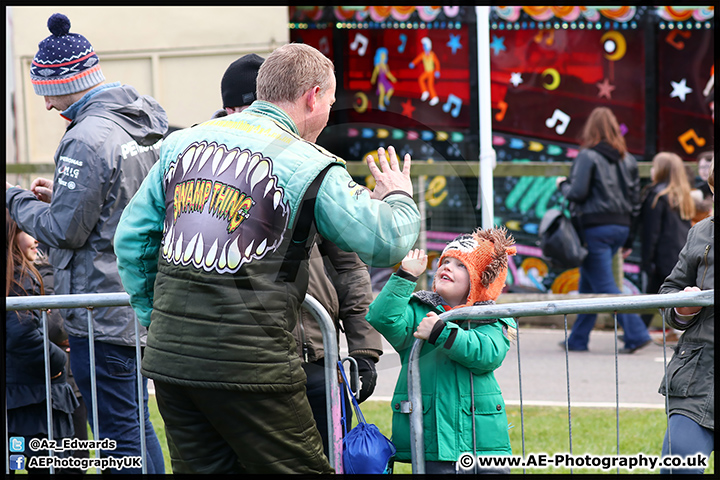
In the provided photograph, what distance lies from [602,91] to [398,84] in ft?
8.35

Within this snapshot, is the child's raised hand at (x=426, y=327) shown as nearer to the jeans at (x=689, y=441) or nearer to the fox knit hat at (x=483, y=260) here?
the fox knit hat at (x=483, y=260)

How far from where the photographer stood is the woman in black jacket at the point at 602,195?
8.11m

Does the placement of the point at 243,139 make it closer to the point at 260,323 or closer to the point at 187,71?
the point at 260,323

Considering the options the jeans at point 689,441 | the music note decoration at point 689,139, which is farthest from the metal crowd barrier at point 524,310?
the music note decoration at point 689,139

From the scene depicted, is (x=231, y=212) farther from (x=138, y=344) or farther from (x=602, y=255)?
(x=602, y=255)

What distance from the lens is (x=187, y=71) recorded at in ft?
40.0

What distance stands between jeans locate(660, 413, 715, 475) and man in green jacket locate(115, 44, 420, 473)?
1.63 metres

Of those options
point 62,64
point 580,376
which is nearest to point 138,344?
point 62,64

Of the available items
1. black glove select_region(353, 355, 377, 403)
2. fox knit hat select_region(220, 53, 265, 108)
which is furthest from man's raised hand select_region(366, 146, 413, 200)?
fox knit hat select_region(220, 53, 265, 108)

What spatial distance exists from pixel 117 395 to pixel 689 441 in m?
2.58

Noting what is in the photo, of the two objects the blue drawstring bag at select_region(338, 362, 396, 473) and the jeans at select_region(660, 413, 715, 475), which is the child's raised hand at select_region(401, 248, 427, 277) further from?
the jeans at select_region(660, 413, 715, 475)

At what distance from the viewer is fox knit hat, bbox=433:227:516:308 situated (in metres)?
3.65

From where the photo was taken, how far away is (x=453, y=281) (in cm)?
368

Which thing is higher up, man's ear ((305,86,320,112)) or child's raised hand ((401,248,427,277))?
man's ear ((305,86,320,112))
